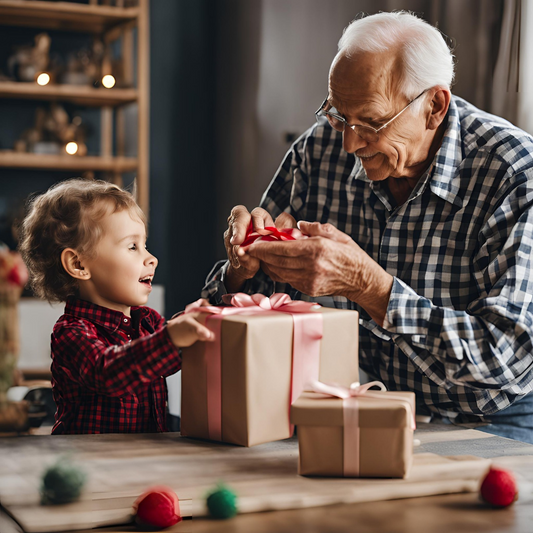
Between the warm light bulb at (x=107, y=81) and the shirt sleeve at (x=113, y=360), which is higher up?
the warm light bulb at (x=107, y=81)

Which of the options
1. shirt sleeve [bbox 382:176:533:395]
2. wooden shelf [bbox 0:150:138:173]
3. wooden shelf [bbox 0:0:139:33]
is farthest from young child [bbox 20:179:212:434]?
wooden shelf [bbox 0:0:139:33]

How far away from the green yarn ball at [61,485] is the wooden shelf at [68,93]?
2.91 metres

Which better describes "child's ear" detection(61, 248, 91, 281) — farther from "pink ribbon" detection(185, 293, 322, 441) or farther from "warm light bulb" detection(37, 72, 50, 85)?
"warm light bulb" detection(37, 72, 50, 85)

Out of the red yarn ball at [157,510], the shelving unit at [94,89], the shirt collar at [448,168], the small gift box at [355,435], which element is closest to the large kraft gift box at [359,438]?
the small gift box at [355,435]

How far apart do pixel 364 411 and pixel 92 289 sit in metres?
0.62

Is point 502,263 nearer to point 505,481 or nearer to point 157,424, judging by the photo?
point 505,481

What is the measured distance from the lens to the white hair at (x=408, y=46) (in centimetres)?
148

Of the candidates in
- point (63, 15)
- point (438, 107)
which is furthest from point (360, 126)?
point (63, 15)

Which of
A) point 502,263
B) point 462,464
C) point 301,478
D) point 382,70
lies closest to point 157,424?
point 301,478

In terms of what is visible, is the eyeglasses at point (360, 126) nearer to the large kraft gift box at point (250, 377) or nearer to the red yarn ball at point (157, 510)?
the large kraft gift box at point (250, 377)

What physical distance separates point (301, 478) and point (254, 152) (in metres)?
2.90

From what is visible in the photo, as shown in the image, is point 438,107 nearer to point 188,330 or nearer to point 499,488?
point 188,330

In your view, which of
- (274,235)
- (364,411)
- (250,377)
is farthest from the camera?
(274,235)

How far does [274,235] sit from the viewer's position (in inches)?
54.3
